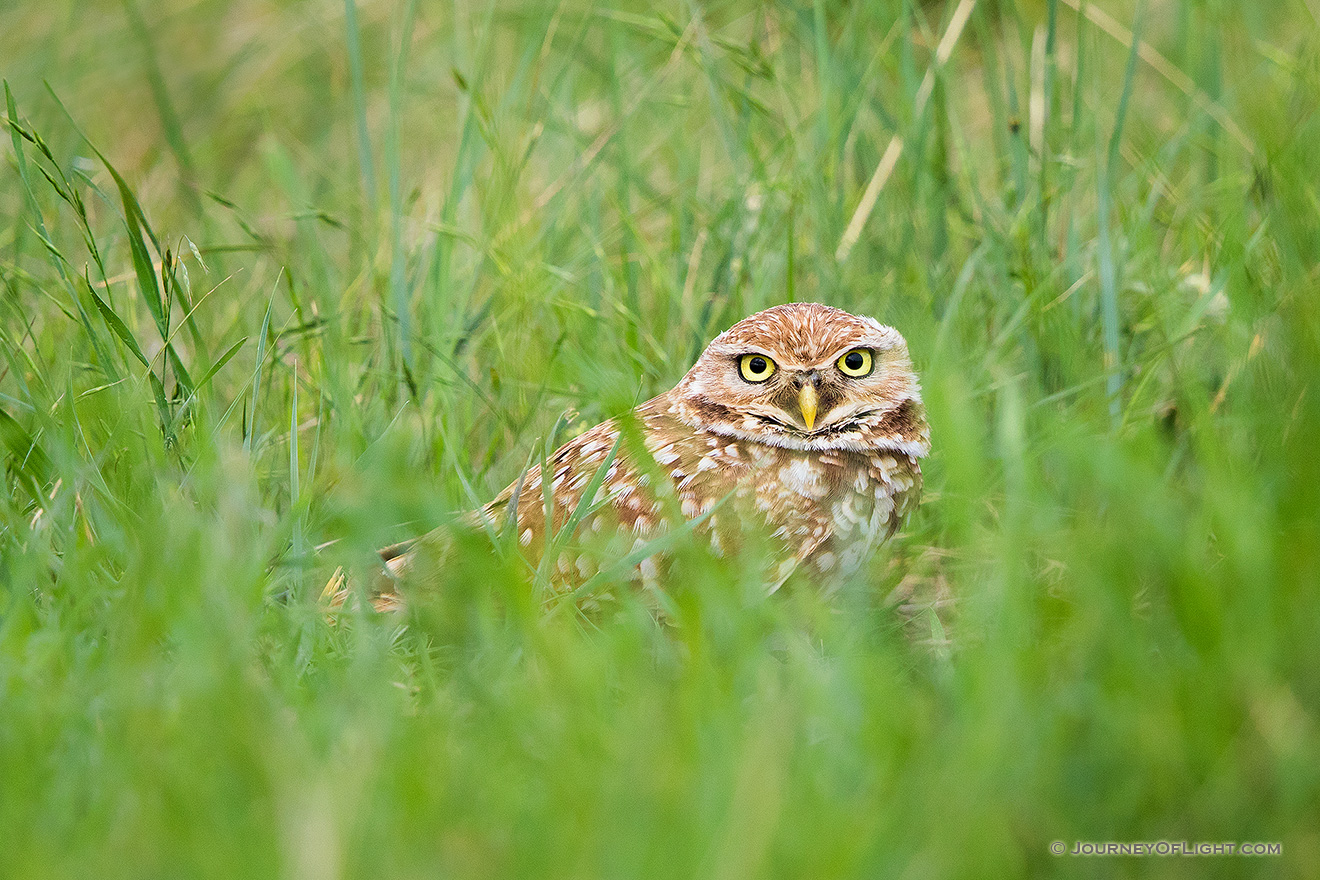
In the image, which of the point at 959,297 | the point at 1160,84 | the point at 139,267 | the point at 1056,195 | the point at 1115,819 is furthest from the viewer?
the point at 1160,84

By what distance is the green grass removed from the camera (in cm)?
135

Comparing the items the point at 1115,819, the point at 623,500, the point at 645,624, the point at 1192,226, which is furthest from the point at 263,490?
the point at 1192,226

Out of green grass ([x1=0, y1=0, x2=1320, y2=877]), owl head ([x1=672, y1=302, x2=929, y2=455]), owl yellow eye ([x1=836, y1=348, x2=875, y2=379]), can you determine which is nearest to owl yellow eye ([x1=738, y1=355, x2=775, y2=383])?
owl head ([x1=672, y1=302, x2=929, y2=455])

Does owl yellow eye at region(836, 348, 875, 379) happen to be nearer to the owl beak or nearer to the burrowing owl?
the burrowing owl

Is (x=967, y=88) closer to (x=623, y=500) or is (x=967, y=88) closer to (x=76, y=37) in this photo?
(x=623, y=500)

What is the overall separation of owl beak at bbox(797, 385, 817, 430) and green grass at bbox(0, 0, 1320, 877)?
11.0 inches

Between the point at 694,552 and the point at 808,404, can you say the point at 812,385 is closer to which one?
the point at 808,404

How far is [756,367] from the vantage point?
2521mm

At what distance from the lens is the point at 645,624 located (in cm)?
204

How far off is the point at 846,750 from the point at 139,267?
170cm

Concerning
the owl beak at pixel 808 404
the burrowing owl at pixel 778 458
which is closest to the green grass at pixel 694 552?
the burrowing owl at pixel 778 458

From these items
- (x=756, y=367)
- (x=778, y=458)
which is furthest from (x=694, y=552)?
(x=756, y=367)

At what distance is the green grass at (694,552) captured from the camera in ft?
4.44

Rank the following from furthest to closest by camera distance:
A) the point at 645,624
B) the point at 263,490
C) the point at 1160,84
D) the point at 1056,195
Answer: the point at 1160,84 → the point at 1056,195 → the point at 263,490 → the point at 645,624
